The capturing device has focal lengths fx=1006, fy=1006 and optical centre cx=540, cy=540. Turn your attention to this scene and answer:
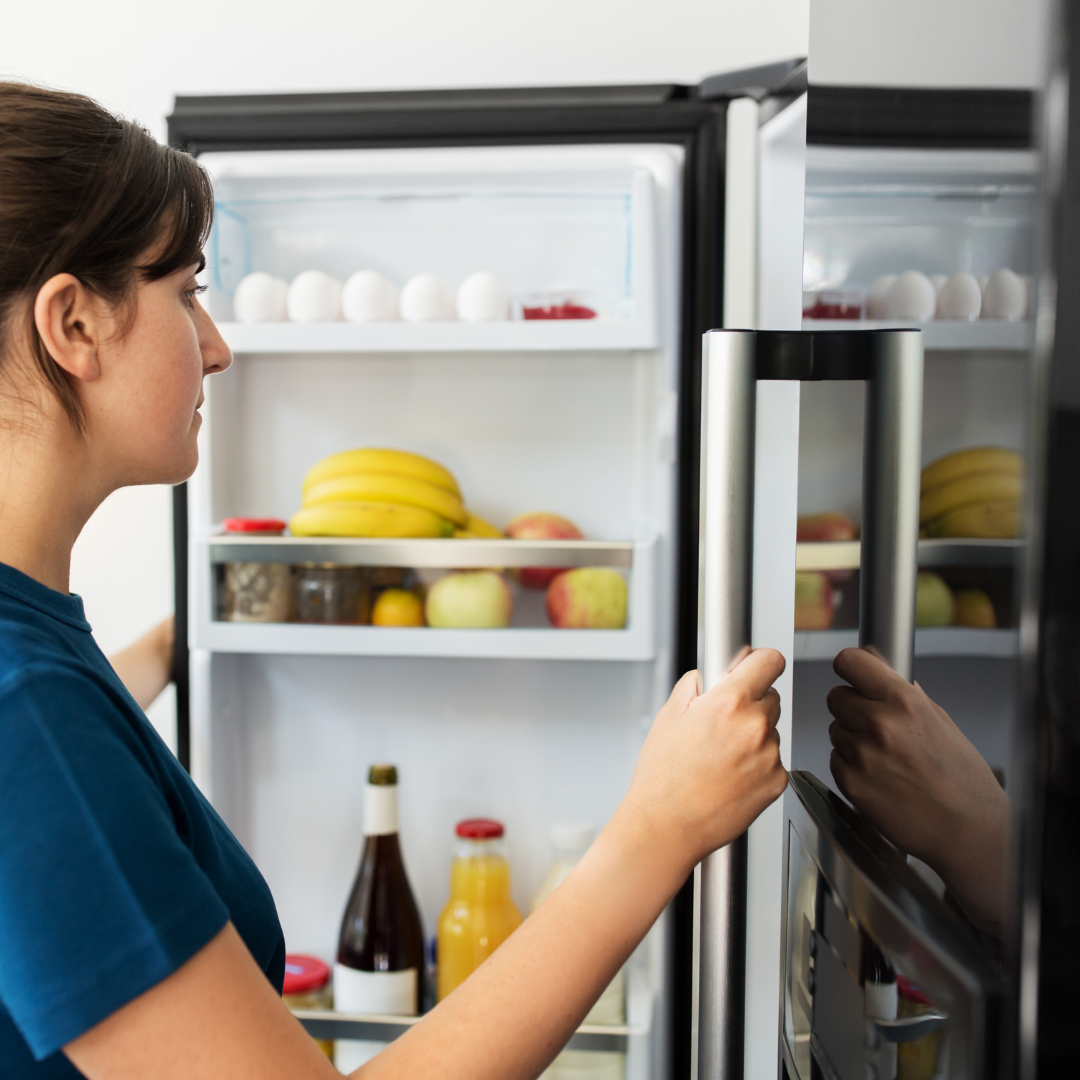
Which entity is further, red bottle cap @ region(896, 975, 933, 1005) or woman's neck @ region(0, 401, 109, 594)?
woman's neck @ region(0, 401, 109, 594)

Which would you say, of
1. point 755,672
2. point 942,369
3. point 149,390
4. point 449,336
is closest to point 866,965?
point 755,672

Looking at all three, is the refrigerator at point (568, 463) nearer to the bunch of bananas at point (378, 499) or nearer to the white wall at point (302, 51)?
the bunch of bananas at point (378, 499)

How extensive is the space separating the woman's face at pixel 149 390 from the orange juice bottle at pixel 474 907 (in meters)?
0.70

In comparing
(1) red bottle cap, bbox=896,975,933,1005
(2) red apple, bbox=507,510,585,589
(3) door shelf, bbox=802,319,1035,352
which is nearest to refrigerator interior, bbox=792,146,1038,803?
(3) door shelf, bbox=802,319,1035,352

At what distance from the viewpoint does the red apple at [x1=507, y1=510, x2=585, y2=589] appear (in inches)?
46.4

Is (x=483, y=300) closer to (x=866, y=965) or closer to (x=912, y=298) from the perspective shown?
(x=912, y=298)

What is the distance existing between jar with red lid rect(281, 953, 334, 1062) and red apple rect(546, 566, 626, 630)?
519 millimetres

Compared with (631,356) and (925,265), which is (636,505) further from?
(925,265)

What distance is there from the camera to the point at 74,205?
0.57 metres

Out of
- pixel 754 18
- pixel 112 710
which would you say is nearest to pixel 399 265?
pixel 754 18

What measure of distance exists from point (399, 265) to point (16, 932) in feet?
3.12

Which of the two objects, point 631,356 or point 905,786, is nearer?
point 905,786

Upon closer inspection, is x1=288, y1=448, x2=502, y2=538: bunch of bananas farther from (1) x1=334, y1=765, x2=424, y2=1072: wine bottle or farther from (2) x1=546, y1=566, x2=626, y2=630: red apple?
(1) x1=334, y1=765, x2=424, y2=1072: wine bottle

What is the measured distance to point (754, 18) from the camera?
124cm
